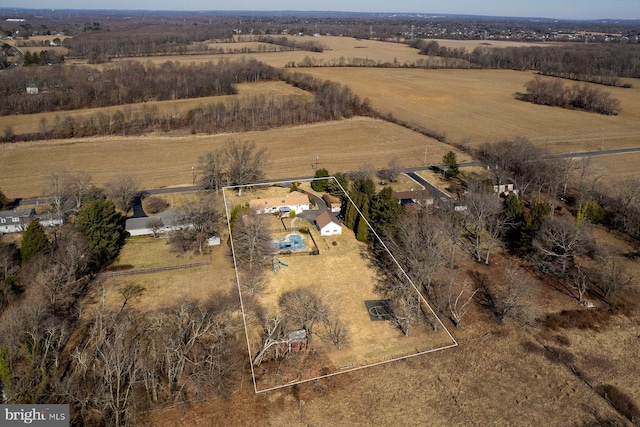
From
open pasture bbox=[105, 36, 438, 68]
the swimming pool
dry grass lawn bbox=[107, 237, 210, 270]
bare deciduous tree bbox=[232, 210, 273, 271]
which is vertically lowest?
dry grass lawn bbox=[107, 237, 210, 270]

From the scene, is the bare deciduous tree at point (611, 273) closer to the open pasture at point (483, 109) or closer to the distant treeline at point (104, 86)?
the open pasture at point (483, 109)

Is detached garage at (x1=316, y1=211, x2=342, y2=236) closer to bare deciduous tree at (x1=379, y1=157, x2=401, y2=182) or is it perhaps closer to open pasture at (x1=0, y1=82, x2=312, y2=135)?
bare deciduous tree at (x1=379, y1=157, x2=401, y2=182)

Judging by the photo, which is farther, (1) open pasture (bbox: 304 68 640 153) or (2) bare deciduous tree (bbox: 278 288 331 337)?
(1) open pasture (bbox: 304 68 640 153)

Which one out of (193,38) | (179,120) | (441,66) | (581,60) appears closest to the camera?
(179,120)

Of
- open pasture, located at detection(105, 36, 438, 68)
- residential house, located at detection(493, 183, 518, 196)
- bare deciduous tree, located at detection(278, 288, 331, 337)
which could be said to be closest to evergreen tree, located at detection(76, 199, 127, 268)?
bare deciduous tree, located at detection(278, 288, 331, 337)

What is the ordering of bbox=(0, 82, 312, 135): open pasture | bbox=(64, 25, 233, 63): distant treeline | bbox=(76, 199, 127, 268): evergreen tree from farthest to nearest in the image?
bbox=(64, 25, 233, 63): distant treeline
bbox=(0, 82, 312, 135): open pasture
bbox=(76, 199, 127, 268): evergreen tree

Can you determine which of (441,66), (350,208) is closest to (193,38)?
(441,66)

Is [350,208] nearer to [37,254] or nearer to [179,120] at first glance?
[37,254]
